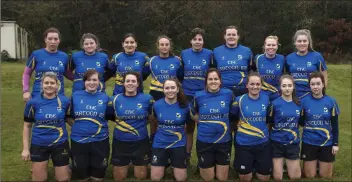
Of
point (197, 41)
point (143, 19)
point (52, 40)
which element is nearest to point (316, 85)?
point (197, 41)

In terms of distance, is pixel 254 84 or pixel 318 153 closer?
pixel 254 84

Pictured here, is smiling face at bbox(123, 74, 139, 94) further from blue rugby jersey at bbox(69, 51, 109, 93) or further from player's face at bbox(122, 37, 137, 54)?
player's face at bbox(122, 37, 137, 54)

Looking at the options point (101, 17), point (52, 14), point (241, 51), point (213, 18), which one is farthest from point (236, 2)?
point (241, 51)

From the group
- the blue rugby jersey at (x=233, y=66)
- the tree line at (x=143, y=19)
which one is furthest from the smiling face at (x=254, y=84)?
the tree line at (x=143, y=19)

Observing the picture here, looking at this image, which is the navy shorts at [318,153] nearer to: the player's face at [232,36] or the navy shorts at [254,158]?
the navy shorts at [254,158]

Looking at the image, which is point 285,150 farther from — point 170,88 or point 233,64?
point 170,88

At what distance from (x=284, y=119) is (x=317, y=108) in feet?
1.68

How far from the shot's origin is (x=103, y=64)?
21.7 ft

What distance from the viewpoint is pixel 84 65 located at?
6492mm

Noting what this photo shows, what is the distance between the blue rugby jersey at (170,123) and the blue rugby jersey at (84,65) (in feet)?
3.68

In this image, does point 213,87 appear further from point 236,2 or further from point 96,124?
point 236,2

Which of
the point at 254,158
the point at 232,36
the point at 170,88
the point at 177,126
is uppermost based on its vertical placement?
the point at 232,36

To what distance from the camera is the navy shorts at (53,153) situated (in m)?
5.71

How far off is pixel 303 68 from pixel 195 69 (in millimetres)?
1624
